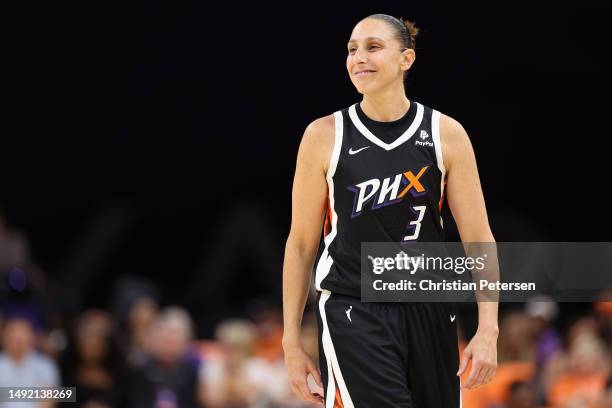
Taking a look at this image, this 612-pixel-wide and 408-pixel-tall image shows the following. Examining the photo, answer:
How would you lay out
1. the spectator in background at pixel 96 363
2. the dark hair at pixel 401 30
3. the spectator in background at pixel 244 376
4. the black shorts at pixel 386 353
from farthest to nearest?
the spectator in background at pixel 244 376 → the spectator in background at pixel 96 363 → the dark hair at pixel 401 30 → the black shorts at pixel 386 353

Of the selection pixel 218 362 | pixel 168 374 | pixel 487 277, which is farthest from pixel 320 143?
pixel 218 362

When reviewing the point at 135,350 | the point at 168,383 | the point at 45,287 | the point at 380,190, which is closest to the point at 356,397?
the point at 380,190

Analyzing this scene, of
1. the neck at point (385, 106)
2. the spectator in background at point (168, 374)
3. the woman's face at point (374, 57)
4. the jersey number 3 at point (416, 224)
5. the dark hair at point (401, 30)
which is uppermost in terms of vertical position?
the dark hair at point (401, 30)

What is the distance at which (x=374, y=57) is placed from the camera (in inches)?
169

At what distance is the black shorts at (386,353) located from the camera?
4.10 meters

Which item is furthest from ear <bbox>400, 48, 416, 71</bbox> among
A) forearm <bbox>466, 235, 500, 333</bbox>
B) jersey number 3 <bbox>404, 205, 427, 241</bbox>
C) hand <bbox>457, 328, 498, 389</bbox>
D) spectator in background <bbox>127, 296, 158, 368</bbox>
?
spectator in background <bbox>127, 296, 158, 368</bbox>

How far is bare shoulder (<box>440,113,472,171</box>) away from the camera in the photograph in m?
4.26

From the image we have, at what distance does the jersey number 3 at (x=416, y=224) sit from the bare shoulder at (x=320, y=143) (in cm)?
40

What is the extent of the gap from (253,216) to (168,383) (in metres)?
4.19

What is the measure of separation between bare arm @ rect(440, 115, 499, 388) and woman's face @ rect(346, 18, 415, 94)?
0.29 meters

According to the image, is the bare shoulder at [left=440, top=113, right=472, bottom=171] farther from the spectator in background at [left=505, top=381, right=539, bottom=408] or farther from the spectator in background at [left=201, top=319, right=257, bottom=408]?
the spectator in background at [left=201, top=319, right=257, bottom=408]

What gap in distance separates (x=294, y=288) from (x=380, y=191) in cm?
54

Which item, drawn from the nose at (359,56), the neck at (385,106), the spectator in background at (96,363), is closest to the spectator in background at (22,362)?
the spectator in background at (96,363)

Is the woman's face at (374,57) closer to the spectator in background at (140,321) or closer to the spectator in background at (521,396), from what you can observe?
the spectator in background at (521,396)
